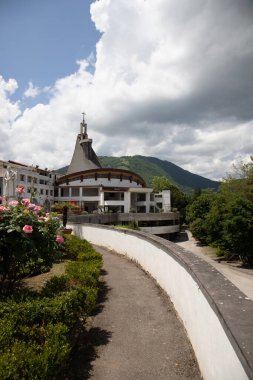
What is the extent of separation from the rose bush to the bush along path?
0.46 metres

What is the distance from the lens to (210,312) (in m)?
4.88

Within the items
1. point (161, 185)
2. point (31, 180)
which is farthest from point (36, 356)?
point (161, 185)

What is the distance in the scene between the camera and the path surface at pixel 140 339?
557cm

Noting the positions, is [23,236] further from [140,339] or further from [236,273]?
[236,273]

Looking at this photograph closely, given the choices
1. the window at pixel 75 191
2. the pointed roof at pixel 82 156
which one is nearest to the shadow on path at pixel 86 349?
the window at pixel 75 191

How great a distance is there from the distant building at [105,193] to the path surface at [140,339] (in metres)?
39.0

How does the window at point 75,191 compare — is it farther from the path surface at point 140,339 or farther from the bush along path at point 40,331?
the bush along path at point 40,331

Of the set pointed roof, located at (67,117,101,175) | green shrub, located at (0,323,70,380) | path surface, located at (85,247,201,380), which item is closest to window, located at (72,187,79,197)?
pointed roof, located at (67,117,101,175)

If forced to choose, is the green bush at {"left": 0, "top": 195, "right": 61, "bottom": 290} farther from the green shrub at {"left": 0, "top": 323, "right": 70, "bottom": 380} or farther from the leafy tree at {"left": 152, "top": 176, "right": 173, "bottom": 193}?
the leafy tree at {"left": 152, "top": 176, "right": 173, "bottom": 193}

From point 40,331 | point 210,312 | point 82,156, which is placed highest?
point 82,156

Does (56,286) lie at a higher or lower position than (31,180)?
lower

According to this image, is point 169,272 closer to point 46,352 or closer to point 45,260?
point 45,260

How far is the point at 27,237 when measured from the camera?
7.23 metres

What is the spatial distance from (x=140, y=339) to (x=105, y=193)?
181ft
